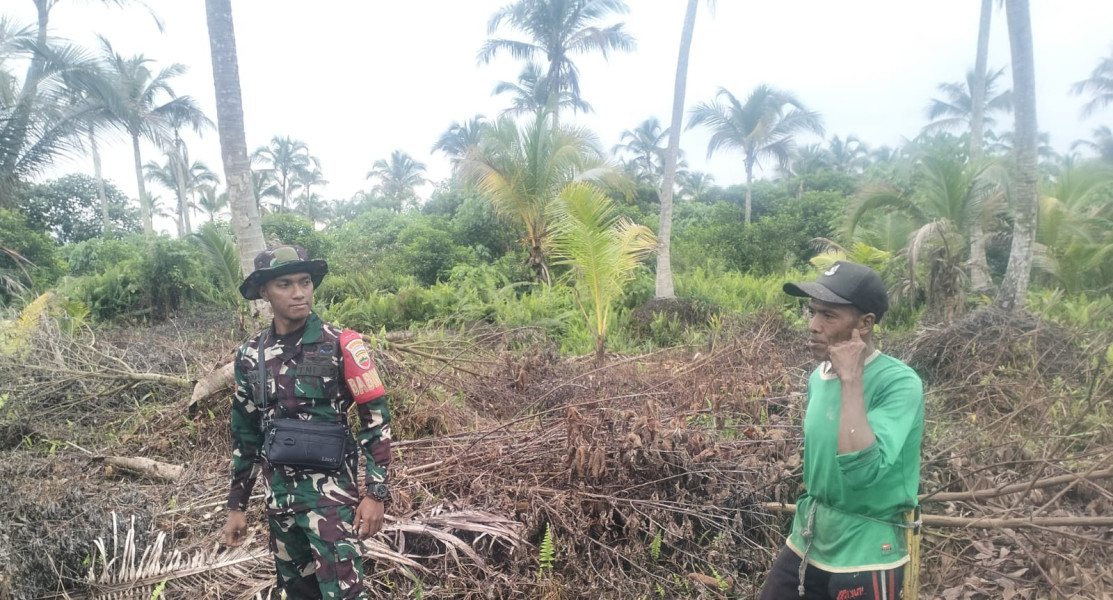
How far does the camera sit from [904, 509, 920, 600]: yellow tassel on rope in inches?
70.1

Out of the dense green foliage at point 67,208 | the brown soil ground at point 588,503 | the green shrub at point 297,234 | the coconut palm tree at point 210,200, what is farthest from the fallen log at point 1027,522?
the coconut palm tree at point 210,200

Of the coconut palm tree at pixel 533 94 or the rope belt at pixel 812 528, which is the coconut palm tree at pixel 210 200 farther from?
the rope belt at pixel 812 528

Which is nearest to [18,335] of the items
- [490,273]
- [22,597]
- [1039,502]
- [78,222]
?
[22,597]

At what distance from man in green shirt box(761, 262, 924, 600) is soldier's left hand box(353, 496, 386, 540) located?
147 centimetres

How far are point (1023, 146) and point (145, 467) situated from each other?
32.1ft

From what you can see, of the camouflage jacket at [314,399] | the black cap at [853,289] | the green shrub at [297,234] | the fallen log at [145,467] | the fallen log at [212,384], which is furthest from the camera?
the green shrub at [297,234]

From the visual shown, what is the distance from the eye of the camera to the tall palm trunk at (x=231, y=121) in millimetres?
6547

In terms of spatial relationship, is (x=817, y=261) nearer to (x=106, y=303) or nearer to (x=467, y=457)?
(x=467, y=457)

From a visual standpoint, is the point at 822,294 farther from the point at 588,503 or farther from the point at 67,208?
the point at 67,208

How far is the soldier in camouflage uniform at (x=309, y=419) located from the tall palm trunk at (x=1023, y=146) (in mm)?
7947

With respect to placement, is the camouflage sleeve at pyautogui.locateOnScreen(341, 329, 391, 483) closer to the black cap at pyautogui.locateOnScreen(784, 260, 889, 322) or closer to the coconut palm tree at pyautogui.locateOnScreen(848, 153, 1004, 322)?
the black cap at pyautogui.locateOnScreen(784, 260, 889, 322)

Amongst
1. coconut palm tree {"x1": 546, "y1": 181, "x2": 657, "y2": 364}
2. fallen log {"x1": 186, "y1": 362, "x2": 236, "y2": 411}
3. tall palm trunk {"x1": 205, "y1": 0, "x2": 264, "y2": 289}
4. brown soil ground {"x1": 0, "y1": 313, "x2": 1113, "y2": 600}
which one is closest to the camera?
brown soil ground {"x1": 0, "y1": 313, "x2": 1113, "y2": 600}

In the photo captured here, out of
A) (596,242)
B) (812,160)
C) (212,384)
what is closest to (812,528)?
(212,384)

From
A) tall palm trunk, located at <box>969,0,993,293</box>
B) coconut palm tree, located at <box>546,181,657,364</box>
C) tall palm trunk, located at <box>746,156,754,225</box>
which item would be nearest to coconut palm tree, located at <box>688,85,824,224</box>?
tall palm trunk, located at <box>746,156,754,225</box>
